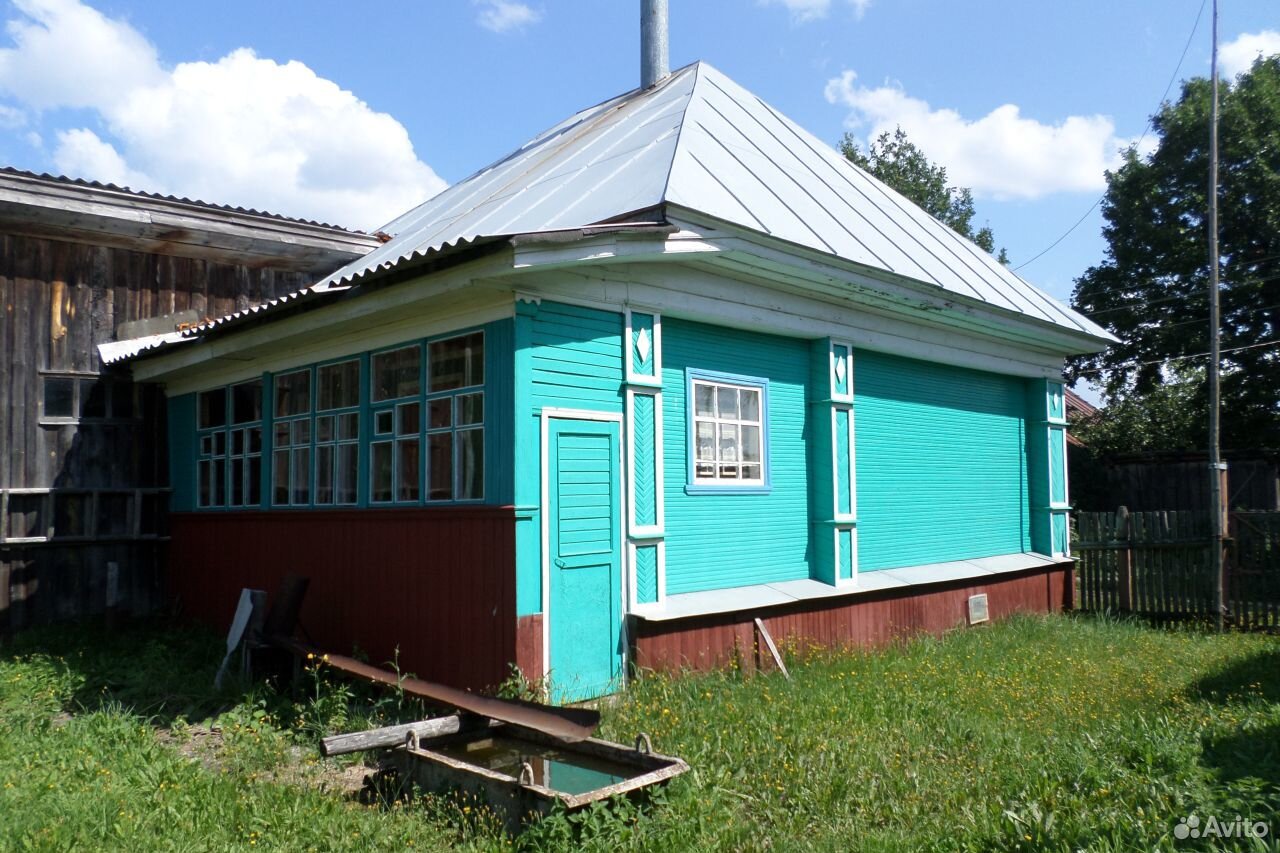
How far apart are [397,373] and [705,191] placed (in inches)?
118

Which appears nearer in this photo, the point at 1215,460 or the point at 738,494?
the point at 738,494

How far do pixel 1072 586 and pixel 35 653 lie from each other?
12.1 meters

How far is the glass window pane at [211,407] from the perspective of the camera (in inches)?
443

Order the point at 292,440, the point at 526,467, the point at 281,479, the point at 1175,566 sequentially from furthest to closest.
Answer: the point at 1175,566
the point at 281,479
the point at 292,440
the point at 526,467

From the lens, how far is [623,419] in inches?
316

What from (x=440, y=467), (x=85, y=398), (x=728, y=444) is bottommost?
(x=440, y=467)

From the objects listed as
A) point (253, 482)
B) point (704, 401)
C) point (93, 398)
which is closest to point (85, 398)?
point (93, 398)

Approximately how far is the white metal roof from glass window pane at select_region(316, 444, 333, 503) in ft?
5.01

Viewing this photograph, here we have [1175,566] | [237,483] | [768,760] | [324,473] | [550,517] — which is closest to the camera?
[768,760]

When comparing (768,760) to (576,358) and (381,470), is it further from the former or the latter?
(381,470)

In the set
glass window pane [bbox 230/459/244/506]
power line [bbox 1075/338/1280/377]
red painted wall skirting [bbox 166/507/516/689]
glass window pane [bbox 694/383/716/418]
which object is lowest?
red painted wall skirting [bbox 166/507/516/689]

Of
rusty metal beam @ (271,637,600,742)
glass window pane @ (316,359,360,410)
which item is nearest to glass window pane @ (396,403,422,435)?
glass window pane @ (316,359,360,410)

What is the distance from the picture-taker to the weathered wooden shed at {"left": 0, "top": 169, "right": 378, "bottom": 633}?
36.2ft

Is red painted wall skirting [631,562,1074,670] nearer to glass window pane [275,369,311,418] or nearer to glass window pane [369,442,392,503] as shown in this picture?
glass window pane [369,442,392,503]
